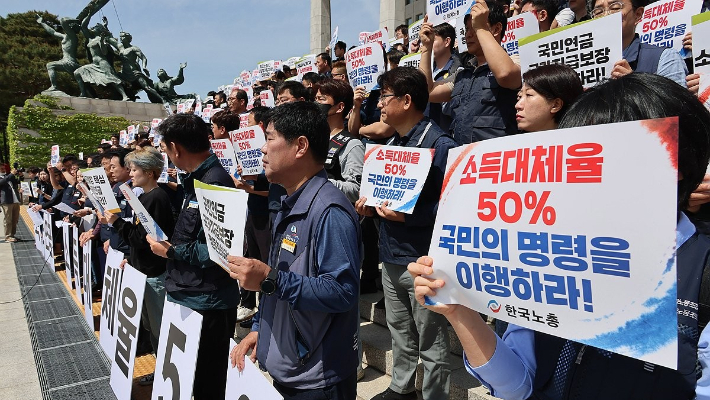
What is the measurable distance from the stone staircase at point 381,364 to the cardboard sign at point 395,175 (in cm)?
114

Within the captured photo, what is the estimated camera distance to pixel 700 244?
92cm

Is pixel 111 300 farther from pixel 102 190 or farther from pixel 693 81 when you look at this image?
pixel 693 81

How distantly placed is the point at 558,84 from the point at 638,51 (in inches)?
44.6

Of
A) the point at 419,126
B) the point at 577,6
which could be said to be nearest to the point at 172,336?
the point at 419,126

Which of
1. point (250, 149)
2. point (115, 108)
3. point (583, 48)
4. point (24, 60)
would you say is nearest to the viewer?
point (583, 48)

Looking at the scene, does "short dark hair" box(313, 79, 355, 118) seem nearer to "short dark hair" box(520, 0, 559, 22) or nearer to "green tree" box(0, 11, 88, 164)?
"short dark hair" box(520, 0, 559, 22)

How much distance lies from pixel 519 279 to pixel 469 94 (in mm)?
2594

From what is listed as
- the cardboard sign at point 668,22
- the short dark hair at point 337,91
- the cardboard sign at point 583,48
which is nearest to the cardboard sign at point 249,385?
the cardboard sign at point 583,48

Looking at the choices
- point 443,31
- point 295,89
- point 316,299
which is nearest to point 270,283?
point 316,299

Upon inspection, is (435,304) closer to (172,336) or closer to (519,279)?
(519,279)

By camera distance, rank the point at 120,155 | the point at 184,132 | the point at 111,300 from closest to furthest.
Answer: the point at 184,132
the point at 111,300
the point at 120,155

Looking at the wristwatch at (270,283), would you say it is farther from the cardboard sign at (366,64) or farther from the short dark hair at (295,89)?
the cardboard sign at (366,64)

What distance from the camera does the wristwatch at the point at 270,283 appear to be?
5.63 feet

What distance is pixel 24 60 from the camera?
39312 mm
